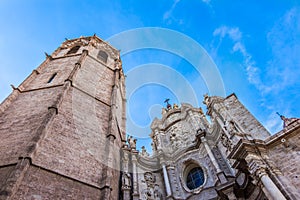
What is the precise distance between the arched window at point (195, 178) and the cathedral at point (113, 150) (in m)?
0.06

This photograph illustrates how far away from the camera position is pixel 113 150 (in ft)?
40.1

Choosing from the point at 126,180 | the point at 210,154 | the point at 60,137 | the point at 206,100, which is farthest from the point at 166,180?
the point at 206,100

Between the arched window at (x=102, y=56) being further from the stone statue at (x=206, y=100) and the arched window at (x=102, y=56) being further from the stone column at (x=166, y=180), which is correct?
the stone column at (x=166, y=180)

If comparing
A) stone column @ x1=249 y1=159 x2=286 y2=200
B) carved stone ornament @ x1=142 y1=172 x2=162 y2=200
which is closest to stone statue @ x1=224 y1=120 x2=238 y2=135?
stone column @ x1=249 y1=159 x2=286 y2=200

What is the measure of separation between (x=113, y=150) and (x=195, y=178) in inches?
202

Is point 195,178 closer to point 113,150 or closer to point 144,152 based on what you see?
point 144,152

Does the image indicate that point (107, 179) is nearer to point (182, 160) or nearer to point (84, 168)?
point (84, 168)

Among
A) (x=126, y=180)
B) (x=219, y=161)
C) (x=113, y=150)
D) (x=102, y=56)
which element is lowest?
(x=126, y=180)

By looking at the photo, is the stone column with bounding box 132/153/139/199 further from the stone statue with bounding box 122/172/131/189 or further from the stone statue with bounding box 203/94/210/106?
the stone statue with bounding box 203/94/210/106

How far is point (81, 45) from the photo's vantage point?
24062mm

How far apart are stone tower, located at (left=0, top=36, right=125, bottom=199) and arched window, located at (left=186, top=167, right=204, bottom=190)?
425 cm

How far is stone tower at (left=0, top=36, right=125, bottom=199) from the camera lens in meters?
8.19

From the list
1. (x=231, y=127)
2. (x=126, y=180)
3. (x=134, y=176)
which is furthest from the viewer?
(x=134, y=176)

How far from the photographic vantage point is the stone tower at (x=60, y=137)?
8188 mm
